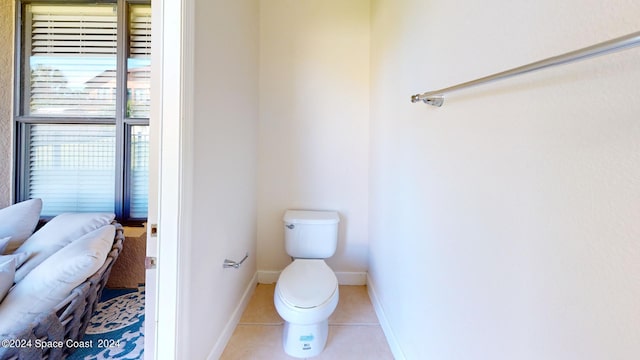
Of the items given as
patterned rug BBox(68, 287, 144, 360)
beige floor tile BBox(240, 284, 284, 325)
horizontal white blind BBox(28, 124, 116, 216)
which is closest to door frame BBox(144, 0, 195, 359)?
patterned rug BBox(68, 287, 144, 360)

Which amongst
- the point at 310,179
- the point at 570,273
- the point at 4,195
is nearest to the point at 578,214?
the point at 570,273

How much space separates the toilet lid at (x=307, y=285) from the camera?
1447mm

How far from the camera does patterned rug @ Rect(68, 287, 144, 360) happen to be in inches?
57.3

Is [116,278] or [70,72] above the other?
[70,72]

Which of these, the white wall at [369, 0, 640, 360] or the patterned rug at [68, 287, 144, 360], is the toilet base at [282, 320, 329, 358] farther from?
the patterned rug at [68, 287, 144, 360]

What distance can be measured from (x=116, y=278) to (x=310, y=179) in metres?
1.72

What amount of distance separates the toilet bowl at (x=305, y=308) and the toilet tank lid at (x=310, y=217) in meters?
0.45

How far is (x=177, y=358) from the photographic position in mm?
1040

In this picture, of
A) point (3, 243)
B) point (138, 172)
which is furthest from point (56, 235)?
point (138, 172)

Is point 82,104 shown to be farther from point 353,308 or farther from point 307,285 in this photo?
point 353,308

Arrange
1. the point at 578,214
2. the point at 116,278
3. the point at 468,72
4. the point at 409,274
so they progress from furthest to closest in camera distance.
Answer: the point at 116,278
the point at 409,274
the point at 468,72
the point at 578,214

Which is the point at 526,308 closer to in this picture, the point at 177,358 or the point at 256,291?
the point at 177,358

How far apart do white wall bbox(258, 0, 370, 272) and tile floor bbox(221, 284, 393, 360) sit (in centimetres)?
Result: 51

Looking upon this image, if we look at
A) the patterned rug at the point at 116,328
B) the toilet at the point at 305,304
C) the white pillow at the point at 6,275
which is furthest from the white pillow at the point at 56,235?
the toilet at the point at 305,304
